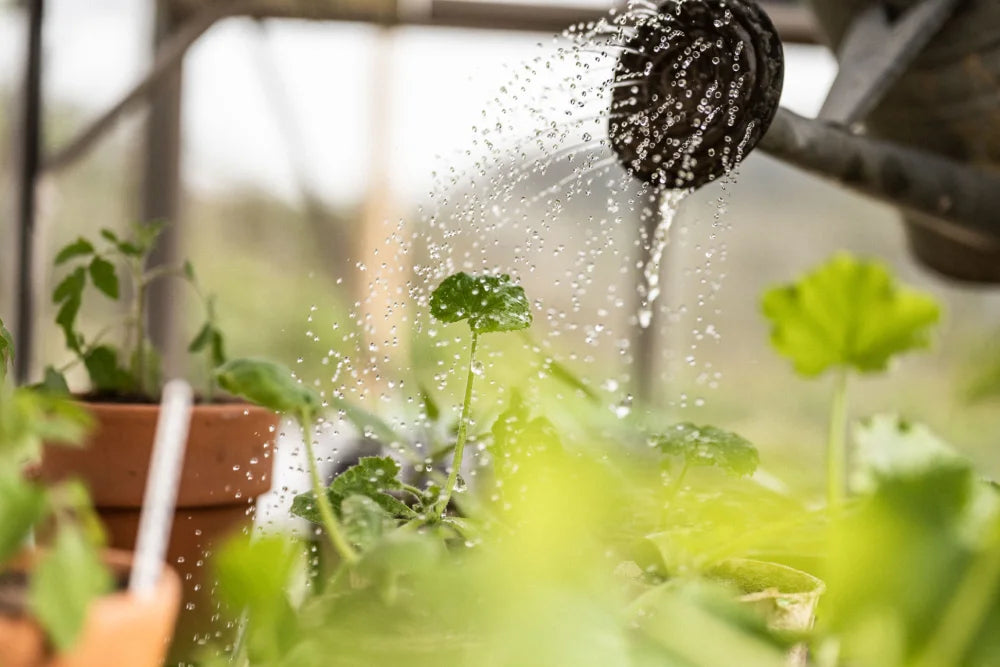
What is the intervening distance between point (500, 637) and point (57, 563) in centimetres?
12

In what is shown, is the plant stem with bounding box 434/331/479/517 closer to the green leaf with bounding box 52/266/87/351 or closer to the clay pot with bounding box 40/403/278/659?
the clay pot with bounding box 40/403/278/659

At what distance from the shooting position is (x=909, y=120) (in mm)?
945

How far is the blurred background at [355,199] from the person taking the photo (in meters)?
1.63

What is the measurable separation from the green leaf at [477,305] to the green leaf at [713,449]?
0.11 metres

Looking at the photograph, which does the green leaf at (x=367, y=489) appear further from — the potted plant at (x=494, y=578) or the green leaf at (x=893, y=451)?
the green leaf at (x=893, y=451)

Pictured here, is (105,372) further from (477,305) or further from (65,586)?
(65,586)

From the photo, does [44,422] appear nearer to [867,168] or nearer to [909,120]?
[867,168]

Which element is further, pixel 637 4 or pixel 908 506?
pixel 637 4

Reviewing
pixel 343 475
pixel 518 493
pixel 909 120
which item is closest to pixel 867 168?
pixel 909 120

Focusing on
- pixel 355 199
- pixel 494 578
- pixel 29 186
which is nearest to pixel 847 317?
pixel 494 578

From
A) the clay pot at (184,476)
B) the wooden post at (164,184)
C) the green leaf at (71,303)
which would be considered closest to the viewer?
the clay pot at (184,476)

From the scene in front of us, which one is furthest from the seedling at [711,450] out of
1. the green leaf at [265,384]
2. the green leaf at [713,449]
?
the green leaf at [265,384]

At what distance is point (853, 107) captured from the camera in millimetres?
768

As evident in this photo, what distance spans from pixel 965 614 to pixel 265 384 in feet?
0.83
